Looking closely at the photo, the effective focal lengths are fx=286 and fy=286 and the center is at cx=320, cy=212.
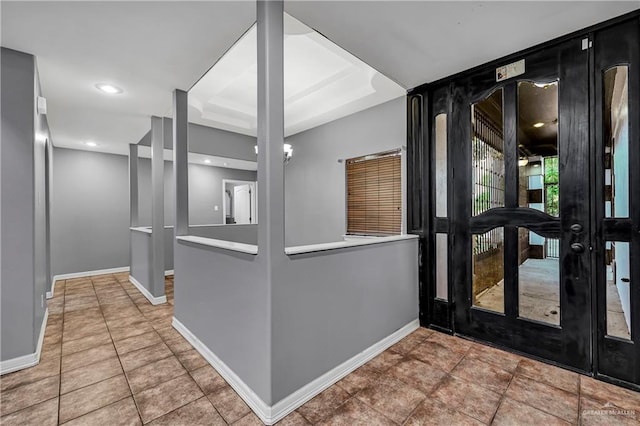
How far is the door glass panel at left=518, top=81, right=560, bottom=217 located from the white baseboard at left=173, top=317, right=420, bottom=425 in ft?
5.42

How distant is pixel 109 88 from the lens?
311 cm

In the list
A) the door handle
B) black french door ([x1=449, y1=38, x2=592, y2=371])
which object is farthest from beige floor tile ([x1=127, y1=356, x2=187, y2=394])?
the door handle

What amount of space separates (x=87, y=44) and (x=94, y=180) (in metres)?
4.53

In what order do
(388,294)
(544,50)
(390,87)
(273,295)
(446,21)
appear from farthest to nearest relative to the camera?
1. (390,87)
2. (388,294)
3. (544,50)
4. (446,21)
5. (273,295)

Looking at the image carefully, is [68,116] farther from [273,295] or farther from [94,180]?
[273,295]

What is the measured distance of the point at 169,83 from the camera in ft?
9.82

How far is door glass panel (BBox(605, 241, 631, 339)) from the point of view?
2.00 m

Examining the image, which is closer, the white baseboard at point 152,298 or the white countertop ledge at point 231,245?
the white countertop ledge at point 231,245

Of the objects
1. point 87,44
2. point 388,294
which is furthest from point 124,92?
point 388,294

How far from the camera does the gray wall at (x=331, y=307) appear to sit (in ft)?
5.77

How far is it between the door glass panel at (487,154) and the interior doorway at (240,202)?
5.65 meters

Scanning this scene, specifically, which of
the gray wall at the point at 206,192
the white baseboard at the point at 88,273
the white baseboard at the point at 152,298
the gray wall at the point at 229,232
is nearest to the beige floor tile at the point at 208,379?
the white baseboard at the point at 152,298

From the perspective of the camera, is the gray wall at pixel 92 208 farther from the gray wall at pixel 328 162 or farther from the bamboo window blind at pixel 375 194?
the bamboo window blind at pixel 375 194

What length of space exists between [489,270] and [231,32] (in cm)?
298
